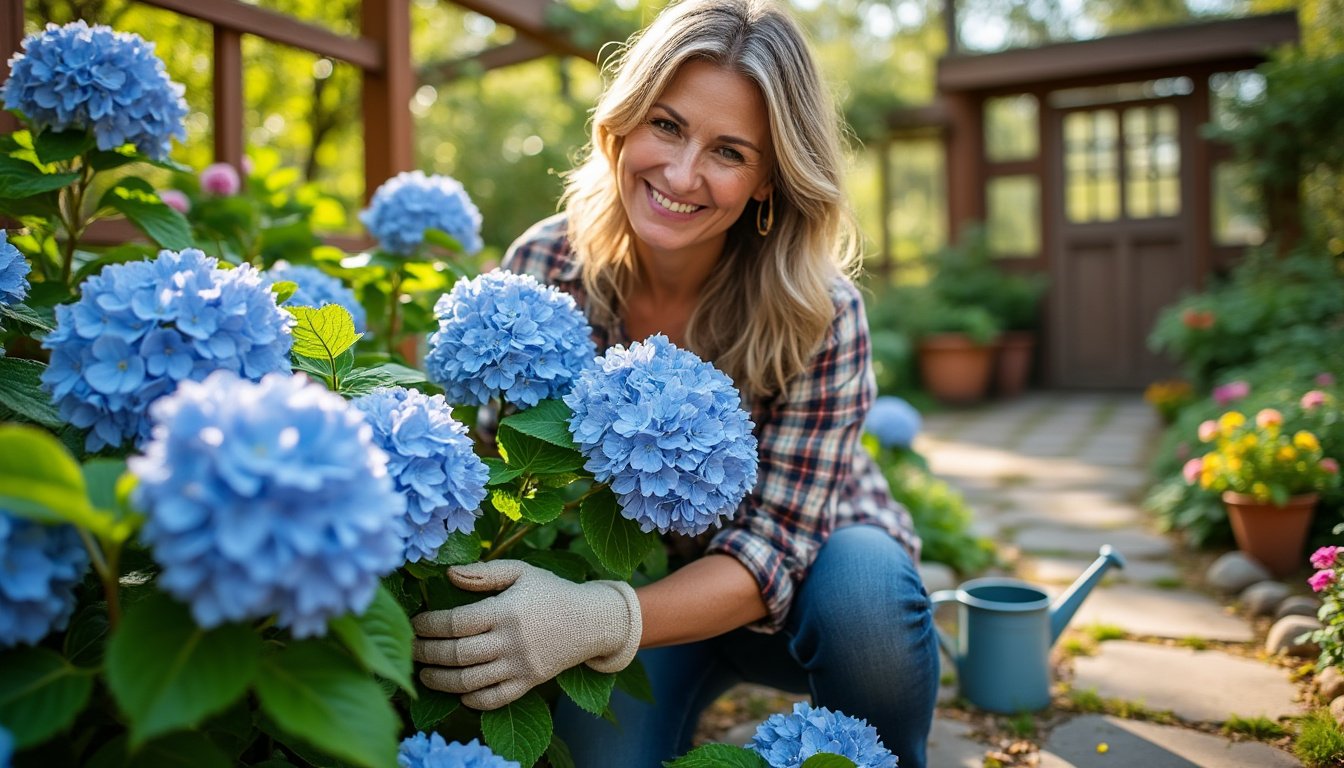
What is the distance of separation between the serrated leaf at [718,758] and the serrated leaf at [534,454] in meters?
0.39

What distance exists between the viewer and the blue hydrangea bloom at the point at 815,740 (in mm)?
1257

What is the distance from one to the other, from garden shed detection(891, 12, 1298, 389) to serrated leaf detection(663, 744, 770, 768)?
24.5 ft

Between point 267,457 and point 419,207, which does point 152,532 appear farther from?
point 419,207

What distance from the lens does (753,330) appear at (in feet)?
5.45

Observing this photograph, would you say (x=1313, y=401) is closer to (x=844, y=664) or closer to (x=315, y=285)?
(x=844, y=664)

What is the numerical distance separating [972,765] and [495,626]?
1.09 metres

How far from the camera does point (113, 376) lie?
877mm

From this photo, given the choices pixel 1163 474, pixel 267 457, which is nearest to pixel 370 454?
pixel 267 457

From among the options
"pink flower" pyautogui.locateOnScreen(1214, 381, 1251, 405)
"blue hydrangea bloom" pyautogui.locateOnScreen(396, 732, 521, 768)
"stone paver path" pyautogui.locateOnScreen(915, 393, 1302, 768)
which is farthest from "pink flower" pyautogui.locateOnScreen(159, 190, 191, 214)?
"pink flower" pyautogui.locateOnScreen(1214, 381, 1251, 405)

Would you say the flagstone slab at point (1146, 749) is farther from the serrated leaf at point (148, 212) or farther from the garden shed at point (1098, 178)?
the garden shed at point (1098, 178)

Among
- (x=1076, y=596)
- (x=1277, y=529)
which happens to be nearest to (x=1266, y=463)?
(x=1277, y=529)

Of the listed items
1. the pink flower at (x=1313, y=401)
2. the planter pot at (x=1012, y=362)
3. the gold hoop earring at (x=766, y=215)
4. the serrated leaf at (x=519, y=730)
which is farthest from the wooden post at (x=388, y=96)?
the planter pot at (x=1012, y=362)

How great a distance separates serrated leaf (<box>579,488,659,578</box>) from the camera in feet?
3.84

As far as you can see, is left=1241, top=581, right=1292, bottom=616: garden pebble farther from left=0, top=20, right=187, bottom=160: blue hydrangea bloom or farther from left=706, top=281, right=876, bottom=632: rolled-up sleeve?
left=0, top=20, right=187, bottom=160: blue hydrangea bloom
